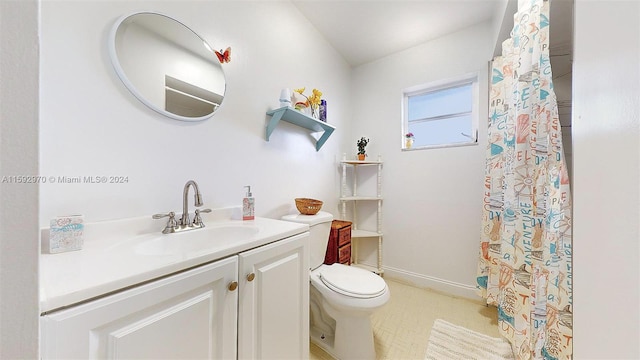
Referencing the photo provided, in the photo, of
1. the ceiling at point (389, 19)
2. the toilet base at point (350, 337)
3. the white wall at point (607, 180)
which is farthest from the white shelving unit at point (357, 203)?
the white wall at point (607, 180)

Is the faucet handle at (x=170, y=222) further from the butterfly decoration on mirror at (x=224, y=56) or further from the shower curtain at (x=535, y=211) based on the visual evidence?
the shower curtain at (x=535, y=211)

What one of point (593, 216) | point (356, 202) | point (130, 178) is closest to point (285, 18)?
point (130, 178)

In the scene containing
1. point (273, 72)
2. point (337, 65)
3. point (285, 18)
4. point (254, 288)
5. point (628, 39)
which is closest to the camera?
point (628, 39)

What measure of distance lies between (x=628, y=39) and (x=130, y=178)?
55.4 inches

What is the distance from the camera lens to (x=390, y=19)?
1808 mm

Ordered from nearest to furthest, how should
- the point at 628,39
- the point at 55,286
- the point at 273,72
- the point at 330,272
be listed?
the point at 628,39, the point at 55,286, the point at 330,272, the point at 273,72

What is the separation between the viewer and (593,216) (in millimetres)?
409

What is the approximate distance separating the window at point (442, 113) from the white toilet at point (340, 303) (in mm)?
1407

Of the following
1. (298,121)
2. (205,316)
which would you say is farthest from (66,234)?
(298,121)

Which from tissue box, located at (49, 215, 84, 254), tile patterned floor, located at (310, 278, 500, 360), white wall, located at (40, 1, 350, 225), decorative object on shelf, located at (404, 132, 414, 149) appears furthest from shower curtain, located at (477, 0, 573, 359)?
tissue box, located at (49, 215, 84, 254)
